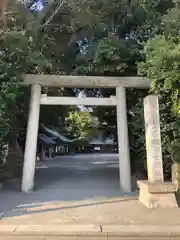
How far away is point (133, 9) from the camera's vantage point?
592 inches

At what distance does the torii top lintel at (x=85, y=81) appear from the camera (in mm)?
13328

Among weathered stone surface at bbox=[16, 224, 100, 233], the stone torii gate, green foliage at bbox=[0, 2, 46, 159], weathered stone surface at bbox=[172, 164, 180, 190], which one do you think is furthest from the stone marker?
green foliage at bbox=[0, 2, 46, 159]

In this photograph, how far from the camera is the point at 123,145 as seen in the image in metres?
13.3

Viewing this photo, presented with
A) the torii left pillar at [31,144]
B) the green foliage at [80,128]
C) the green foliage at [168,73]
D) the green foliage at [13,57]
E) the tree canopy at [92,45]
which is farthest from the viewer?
the green foliage at [80,128]

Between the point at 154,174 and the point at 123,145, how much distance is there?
357 cm

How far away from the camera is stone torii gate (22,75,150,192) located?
42.6ft

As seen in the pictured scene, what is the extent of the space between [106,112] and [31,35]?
21.2 ft

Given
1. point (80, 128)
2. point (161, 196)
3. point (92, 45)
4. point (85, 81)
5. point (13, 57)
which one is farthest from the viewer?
point (80, 128)

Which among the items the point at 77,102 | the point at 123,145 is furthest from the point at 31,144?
the point at 123,145

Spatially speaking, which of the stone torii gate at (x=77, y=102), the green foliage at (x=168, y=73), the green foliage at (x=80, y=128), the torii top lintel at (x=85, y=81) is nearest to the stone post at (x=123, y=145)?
the stone torii gate at (x=77, y=102)

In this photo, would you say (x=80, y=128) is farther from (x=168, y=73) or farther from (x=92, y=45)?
(x=168, y=73)

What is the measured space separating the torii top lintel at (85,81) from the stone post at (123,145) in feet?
1.03

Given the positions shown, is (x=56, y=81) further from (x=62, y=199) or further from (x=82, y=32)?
(x=62, y=199)

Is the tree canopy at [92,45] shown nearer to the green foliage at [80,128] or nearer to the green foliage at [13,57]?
the green foliage at [13,57]
